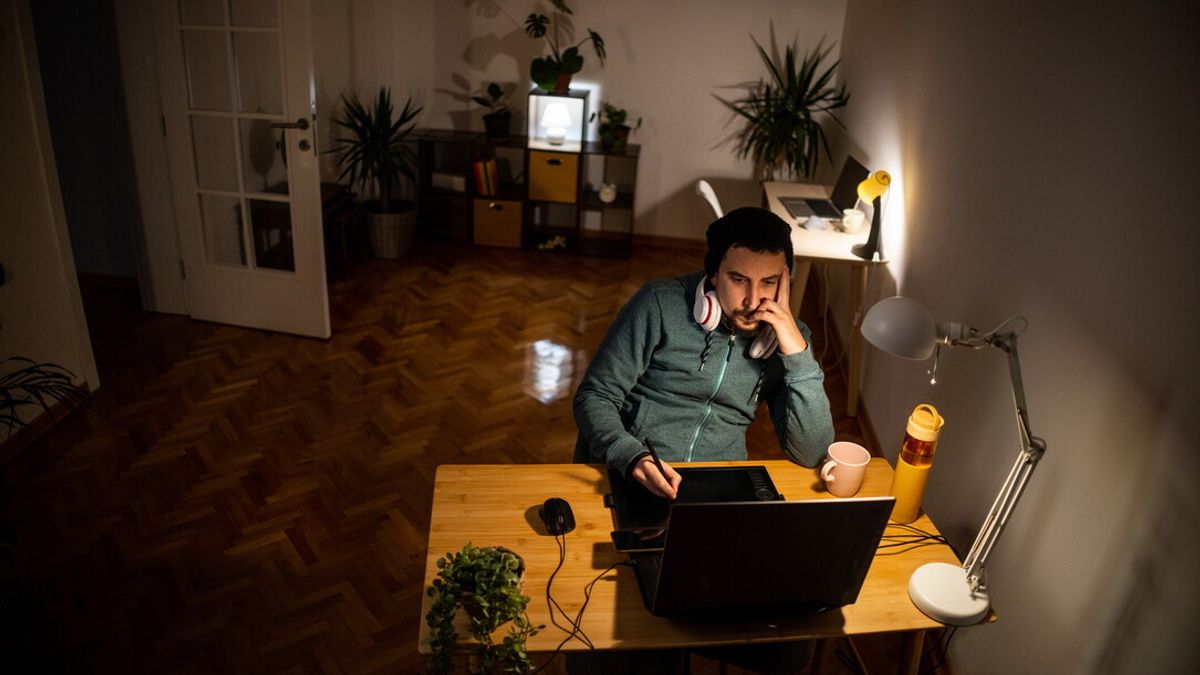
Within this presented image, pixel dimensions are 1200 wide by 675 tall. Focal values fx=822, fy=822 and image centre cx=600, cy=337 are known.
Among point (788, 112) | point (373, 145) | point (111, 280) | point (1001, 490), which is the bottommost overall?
point (111, 280)

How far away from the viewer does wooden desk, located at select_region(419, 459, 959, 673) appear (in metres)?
1.51

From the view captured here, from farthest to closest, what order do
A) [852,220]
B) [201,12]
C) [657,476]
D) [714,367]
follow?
[852,220], [201,12], [714,367], [657,476]

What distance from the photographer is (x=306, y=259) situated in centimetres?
407

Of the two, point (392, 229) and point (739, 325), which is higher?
point (739, 325)

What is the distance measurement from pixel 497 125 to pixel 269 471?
10.2ft

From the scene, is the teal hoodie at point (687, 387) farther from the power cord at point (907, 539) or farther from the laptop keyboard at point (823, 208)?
the laptop keyboard at point (823, 208)

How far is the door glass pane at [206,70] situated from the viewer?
379 centimetres

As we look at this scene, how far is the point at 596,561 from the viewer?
5.46 ft

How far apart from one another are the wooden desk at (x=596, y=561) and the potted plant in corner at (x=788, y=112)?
141 inches

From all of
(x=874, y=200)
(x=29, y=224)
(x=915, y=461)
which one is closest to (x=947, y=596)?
(x=915, y=461)

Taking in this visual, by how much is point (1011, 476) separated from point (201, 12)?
→ 149 inches

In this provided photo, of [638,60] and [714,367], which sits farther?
[638,60]

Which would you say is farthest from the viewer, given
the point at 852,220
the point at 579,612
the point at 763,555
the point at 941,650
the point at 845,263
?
the point at 852,220

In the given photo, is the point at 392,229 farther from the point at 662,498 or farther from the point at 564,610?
the point at 564,610
